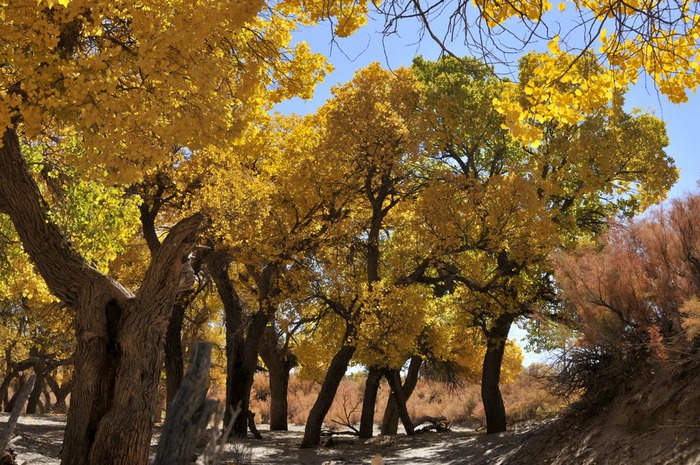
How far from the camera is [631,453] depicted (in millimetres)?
7262

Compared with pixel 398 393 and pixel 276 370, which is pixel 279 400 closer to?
pixel 276 370

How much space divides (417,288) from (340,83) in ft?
18.5

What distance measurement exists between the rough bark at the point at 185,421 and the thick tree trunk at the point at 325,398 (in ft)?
44.8

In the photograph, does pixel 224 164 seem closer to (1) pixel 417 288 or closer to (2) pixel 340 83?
(2) pixel 340 83

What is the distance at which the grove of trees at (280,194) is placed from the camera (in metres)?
7.66

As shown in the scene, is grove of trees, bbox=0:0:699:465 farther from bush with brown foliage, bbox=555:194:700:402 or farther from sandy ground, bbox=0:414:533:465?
sandy ground, bbox=0:414:533:465

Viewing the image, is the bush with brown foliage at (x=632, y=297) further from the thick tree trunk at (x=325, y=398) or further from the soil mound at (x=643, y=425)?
the thick tree trunk at (x=325, y=398)

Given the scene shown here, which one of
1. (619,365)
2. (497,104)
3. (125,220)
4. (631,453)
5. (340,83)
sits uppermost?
(340,83)

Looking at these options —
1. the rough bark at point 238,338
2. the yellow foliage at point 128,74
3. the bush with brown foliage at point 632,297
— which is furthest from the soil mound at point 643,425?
the rough bark at point 238,338

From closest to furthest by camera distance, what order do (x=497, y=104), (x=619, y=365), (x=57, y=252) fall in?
(x=497, y=104), (x=619, y=365), (x=57, y=252)

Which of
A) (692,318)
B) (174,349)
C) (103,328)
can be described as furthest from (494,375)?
(692,318)

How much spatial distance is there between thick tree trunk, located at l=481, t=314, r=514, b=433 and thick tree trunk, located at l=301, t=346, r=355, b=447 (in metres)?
3.31

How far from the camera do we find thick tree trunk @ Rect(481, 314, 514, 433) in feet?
56.2

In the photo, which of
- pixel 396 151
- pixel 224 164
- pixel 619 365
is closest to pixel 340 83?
pixel 396 151
